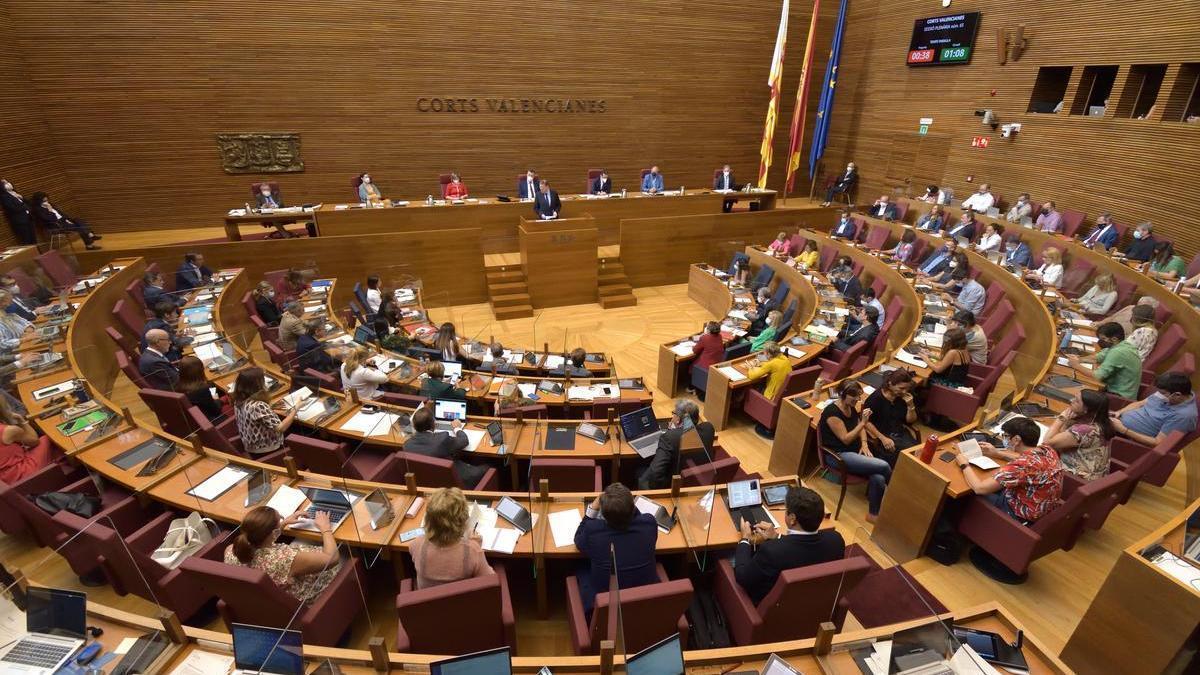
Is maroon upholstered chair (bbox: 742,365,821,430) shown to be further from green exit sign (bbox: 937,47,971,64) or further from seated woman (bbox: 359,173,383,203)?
green exit sign (bbox: 937,47,971,64)

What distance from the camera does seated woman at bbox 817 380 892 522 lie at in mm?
4734

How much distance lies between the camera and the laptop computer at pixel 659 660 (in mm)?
2254

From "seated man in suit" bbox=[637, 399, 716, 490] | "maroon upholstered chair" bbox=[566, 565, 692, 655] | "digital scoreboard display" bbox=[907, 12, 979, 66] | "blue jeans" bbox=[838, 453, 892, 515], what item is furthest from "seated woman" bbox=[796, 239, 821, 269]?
"maroon upholstered chair" bbox=[566, 565, 692, 655]

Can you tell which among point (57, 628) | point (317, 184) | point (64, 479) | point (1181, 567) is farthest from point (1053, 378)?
point (317, 184)

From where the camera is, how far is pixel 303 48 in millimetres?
11117

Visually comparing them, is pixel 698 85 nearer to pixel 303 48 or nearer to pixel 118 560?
pixel 303 48

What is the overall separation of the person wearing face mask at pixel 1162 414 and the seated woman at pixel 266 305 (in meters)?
9.98

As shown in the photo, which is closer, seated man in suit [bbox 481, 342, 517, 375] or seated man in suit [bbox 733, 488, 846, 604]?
seated man in suit [bbox 733, 488, 846, 604]

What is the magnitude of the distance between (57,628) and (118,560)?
0.84 meters

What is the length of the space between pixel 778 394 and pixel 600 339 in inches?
153

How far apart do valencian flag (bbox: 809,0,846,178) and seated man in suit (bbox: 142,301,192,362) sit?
1475 cm

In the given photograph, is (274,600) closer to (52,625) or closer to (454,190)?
(52,625)

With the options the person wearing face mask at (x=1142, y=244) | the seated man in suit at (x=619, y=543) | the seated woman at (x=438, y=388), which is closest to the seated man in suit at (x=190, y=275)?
the seated woman at (x=438, y=388)

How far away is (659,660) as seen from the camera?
2.32m
